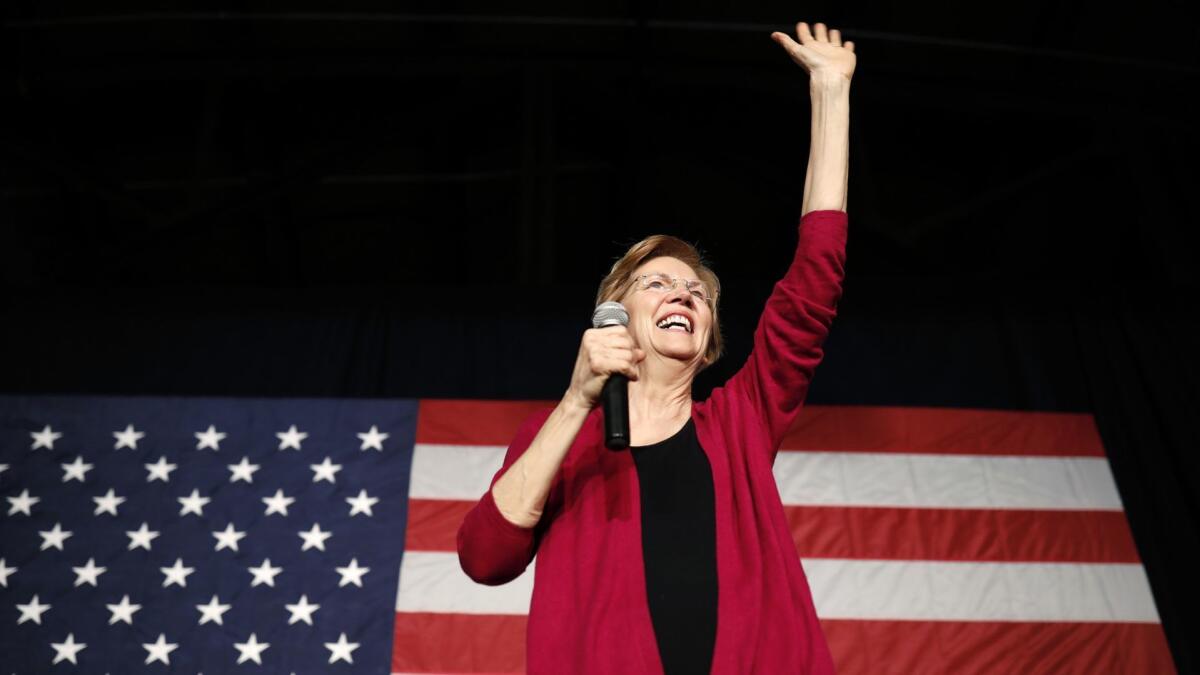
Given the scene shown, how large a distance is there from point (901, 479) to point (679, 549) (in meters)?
2.08

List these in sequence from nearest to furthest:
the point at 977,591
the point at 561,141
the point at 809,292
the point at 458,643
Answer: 1. the point at 809,292
2. the point at 458,643
3. the point at 977,591
4. the point at 561,141

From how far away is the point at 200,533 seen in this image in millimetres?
3006

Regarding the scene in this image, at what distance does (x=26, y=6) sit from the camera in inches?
153

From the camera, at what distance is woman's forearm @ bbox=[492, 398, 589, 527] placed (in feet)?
4.09

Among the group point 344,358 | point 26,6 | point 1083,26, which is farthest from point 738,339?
point 26,6

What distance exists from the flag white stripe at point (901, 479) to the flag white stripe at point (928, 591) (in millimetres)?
204

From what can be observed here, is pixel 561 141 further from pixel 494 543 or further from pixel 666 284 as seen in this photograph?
pixel 494 543

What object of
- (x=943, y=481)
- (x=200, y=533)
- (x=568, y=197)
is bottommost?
(x=200, y=533)

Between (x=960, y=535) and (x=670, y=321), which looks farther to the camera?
(x=960, y=535)

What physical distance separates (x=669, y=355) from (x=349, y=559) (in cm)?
178

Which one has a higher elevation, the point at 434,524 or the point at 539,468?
the point at 434,524

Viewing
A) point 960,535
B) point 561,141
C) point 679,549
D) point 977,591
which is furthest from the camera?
point 561,141

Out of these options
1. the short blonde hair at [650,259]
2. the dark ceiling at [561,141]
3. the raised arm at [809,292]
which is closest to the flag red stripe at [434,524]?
the dark ceiling at [561,141]

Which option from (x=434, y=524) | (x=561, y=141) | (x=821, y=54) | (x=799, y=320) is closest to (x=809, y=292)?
(x=799, y=320)
